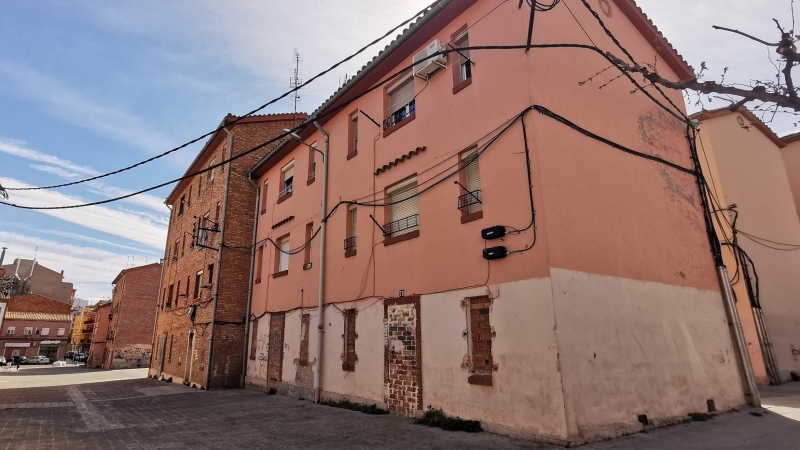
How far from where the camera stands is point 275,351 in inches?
531

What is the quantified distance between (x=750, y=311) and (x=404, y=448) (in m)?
12.1

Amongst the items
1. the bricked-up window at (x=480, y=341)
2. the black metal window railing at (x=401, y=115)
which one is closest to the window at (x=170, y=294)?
the black metal window railing at (x=401, y=115)

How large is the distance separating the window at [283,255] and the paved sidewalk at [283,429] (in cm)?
462

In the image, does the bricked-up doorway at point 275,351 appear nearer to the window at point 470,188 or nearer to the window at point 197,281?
the window at point 197,281

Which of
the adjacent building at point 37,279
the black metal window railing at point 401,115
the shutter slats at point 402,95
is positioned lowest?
the black metal window railing at point 401,115

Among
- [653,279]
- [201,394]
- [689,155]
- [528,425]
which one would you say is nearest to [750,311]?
[689,155]

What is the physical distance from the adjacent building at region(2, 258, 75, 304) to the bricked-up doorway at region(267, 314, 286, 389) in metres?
68.9

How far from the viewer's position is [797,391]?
10.5m

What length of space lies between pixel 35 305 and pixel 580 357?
252 ft

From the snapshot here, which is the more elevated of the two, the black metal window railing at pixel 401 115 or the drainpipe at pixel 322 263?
the black metal window railing at pixel 401 115

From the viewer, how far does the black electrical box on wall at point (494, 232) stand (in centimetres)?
688

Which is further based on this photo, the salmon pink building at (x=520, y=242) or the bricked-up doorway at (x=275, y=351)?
the bricked-up doorway at (x=275, y=351)

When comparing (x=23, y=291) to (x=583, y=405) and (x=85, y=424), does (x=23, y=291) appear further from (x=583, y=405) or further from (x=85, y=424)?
(x=583, y=405)

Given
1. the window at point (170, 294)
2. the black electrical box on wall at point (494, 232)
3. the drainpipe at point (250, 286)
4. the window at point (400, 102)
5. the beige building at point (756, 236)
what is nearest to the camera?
the black electrical box on wall at point (494, 232)
